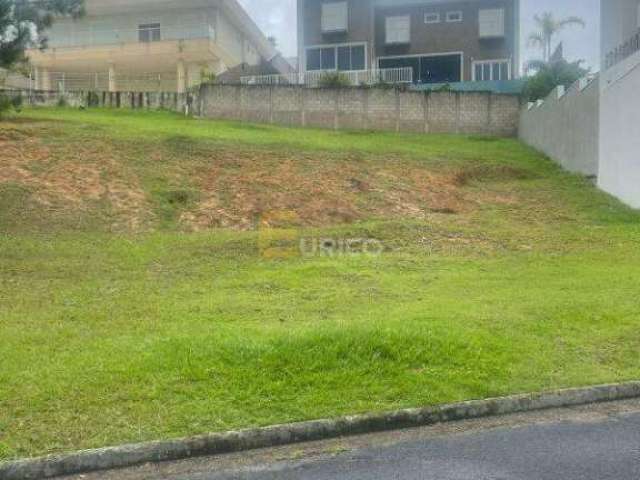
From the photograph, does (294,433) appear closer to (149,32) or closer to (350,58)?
(149,32)

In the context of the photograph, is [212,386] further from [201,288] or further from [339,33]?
[339,33]

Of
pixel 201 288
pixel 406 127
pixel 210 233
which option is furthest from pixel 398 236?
pixel 406 127

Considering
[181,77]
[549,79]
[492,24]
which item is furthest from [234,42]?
[549,79]

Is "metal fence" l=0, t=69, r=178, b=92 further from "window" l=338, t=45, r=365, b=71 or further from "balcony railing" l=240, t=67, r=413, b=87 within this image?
"window" l=338, t=45, r=365, b=71

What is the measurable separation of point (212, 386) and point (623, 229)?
1050 centimetres

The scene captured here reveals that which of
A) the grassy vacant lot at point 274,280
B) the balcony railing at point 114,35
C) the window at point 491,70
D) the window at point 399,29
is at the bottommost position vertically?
the grassy vacant lot at point 274,280

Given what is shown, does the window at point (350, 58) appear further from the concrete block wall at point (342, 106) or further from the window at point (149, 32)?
the concrete block wall at point (342, 106)

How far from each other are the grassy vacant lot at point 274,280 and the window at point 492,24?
15043mm

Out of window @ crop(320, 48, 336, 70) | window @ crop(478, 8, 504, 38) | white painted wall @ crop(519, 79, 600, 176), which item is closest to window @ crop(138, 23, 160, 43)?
window @ crop(320, 48, 336, 70)

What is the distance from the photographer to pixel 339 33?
34656 mm

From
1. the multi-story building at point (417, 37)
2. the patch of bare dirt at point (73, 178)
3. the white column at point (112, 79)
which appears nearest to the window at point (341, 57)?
the multi-story building at point (417, 37)

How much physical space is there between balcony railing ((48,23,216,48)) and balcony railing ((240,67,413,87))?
119 inches

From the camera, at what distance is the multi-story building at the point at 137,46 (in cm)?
3106

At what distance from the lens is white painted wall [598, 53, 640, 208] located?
575 inches
